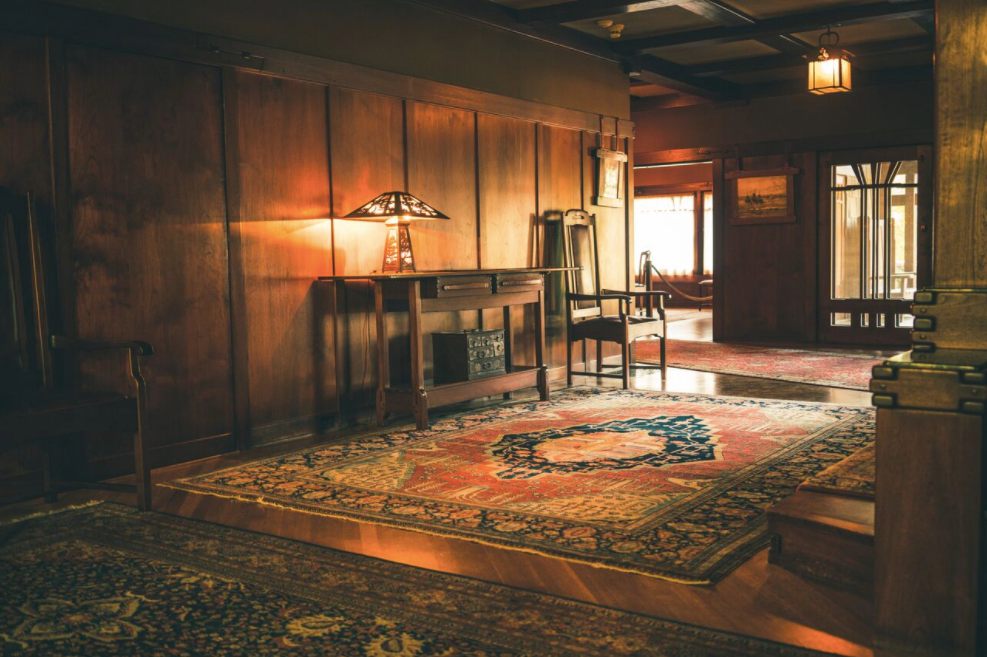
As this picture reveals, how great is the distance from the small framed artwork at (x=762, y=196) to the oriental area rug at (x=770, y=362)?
54.4 inches

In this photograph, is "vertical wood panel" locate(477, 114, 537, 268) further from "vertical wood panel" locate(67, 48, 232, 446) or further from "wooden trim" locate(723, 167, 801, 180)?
"wooden trim" locate(723, 167, 801, 180)

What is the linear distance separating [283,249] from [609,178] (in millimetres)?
3663

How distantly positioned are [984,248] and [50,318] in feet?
11.7

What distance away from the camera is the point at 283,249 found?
4.98 meters

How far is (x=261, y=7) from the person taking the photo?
489cm

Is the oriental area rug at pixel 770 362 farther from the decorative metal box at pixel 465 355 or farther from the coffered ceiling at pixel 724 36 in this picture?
the coffered ceiling at pixel 724 36

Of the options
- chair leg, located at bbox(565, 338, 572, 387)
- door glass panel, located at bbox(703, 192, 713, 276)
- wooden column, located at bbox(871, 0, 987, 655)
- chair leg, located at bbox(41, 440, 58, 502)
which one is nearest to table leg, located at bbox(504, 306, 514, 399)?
chair leg, located at bbox(565, 338, 572, 387)

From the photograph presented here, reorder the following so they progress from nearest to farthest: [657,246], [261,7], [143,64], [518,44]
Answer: [143,64], [261,7], [518,44], [657,246]

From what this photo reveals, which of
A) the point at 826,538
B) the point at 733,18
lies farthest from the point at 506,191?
the point at 826,538

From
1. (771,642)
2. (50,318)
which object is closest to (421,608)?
(771,642)

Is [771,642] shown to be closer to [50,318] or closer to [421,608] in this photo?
[421,608]

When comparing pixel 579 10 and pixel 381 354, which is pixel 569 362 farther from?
pixel 579 10

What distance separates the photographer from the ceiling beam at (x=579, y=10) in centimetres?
627

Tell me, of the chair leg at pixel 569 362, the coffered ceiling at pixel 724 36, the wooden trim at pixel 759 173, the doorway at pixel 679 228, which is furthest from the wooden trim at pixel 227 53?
the doorway at pixel 679 228
